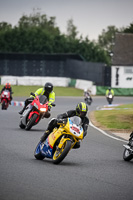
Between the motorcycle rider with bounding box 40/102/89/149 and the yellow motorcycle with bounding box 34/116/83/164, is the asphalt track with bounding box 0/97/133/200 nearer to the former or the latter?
the yellow motorcycle with bounding box 34/116/83/164

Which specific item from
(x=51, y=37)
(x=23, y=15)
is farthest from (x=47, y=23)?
(x=51, y=37)

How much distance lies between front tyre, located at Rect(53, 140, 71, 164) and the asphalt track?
135 mm

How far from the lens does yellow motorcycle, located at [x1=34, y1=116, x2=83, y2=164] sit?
10570mm

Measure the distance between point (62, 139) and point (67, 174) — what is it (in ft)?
3.94

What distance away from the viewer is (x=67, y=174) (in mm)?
9586

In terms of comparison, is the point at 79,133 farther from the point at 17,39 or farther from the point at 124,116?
the point at 17,39

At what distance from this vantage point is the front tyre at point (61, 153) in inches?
411

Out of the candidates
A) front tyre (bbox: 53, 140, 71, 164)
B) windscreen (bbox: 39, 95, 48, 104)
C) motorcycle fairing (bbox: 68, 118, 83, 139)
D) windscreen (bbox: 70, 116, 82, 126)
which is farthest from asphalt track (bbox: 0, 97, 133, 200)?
windscreen (bbox: 39, 95, 48, 104)

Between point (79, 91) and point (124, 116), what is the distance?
35.3 m

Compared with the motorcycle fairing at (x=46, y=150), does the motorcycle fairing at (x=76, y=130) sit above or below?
above

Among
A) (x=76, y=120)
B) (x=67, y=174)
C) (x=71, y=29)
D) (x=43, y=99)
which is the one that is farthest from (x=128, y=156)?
(x=71, y=29)

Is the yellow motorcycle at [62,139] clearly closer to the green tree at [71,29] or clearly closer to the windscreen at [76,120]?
the windscreen at [76,120]

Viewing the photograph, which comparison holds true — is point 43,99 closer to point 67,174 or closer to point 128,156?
point 128,156

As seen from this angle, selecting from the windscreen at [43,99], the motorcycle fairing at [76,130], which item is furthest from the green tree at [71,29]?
the motorcycle fairing at [76,130]
